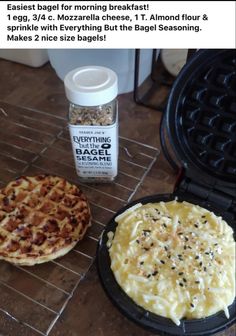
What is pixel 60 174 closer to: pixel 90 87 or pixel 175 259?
pixel 90 87

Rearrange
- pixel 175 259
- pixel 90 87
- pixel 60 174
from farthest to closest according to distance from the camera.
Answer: pixel 60 174
pixel 90 87
pixel 175 259

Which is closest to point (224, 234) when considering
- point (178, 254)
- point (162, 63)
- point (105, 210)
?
point (178, 254)

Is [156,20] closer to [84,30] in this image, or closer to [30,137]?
[84,30]

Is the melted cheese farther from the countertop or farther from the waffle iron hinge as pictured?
the countertop

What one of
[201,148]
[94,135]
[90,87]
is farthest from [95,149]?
[201,148]

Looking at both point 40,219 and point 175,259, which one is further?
point 40,219

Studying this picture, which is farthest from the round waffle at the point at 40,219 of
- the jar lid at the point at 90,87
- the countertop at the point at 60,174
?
the jar lid at the point at 90,87
